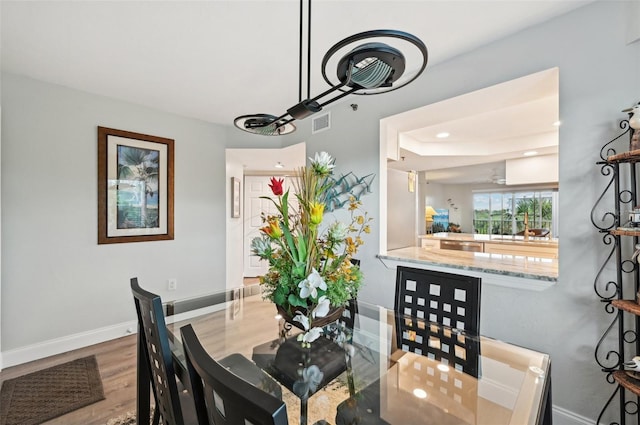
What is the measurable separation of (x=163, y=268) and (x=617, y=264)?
3846 mm

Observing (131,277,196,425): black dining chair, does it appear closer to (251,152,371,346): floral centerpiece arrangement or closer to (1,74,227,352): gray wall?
(251,152,371,346): floral centerpiece arrangement

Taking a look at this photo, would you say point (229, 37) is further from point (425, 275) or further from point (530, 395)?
point (530, 395)

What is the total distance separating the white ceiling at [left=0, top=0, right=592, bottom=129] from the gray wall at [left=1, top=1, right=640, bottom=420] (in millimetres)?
204

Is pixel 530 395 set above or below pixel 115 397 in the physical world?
above

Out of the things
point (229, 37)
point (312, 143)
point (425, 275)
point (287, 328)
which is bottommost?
point (287, 328)

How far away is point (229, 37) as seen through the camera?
1939mm

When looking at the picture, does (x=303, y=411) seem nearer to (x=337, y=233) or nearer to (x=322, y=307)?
(x=322, y=307)

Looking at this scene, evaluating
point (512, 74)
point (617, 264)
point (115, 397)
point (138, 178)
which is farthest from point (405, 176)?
point (115, 397)

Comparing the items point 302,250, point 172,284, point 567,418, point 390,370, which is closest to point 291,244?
point 302,250

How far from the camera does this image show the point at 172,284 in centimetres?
341

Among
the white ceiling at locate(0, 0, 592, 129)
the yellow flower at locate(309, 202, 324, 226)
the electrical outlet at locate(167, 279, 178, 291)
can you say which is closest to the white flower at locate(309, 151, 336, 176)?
the yellow flower at locate(309, 202, 324, 226)

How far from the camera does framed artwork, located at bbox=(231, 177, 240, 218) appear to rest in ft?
→ 15.3

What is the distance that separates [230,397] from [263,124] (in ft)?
4.62

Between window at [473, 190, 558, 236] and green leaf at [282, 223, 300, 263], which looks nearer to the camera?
green leaf at [282, 223, 300, 263]
